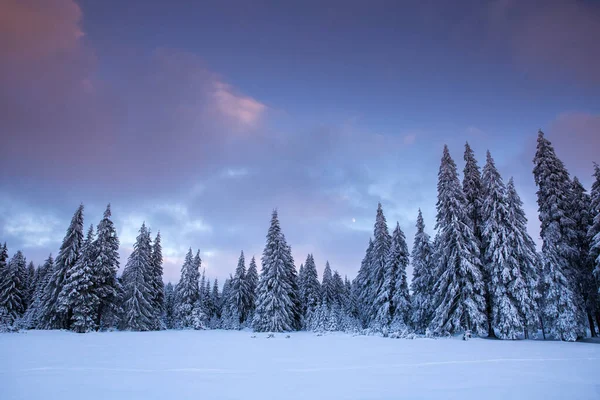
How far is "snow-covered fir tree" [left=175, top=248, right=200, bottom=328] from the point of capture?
53000mm

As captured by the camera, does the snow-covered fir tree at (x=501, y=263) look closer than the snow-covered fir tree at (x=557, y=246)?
No

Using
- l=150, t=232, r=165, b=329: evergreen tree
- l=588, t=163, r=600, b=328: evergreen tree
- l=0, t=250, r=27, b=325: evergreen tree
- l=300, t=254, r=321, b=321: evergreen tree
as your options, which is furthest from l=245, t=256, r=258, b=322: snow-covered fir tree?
l=588, t=163, r=600, b=328: evergreen tree

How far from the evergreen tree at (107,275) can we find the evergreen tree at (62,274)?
314 centimetres

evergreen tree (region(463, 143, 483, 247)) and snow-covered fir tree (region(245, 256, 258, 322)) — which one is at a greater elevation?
evergreen tree (region(463, 143, 483, 247))

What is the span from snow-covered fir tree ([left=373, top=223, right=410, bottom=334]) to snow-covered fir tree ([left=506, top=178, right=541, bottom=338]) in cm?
1254

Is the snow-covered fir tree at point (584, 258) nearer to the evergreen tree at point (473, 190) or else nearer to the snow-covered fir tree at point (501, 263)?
the snow-covered fir tree at point (501, 263)

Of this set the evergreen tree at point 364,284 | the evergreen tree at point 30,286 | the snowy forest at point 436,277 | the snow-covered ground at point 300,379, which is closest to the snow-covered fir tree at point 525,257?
the snowy forest at point 436,277

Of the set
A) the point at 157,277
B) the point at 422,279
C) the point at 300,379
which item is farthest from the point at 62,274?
the point at 422,279

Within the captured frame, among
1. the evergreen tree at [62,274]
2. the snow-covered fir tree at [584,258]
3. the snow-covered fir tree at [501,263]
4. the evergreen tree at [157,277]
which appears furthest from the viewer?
the evergreen tree at [157,277]

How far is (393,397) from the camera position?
6.21 metres

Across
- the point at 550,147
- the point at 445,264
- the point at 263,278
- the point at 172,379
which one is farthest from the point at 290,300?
the point at 172,379

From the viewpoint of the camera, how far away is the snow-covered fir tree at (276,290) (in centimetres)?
4234

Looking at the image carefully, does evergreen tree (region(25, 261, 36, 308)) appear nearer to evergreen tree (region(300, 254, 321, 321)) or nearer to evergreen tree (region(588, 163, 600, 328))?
evergreen tree (region(300, 254, 321, 321))

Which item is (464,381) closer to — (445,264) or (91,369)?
(91,369)
